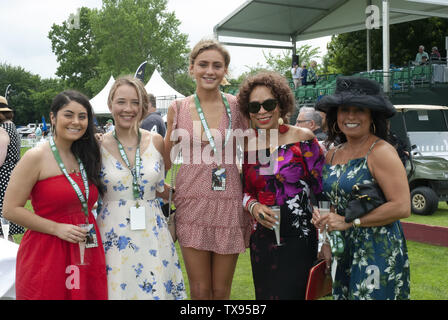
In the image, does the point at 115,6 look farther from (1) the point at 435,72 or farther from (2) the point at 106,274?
(2) the point at 106,274

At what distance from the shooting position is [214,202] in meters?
3.16

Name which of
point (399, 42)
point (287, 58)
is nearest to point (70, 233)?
point (399, 42)

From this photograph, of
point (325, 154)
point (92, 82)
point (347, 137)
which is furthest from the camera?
point (92, 82)

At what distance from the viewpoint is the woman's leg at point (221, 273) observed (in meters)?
3.20

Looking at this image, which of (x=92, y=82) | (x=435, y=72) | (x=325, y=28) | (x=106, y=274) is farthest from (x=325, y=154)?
(x=92, y=82)

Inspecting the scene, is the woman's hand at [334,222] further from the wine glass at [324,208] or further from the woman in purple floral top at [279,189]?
the woman in purple floral top at [279,189]

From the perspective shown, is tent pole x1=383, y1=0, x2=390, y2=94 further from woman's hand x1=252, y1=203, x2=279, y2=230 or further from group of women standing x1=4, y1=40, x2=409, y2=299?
woman's hand x1=252, y1=203, x2=279, y2=230

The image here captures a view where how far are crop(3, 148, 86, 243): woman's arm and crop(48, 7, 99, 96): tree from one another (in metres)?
56.5

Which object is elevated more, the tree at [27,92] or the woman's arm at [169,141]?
the tree at [27,92]

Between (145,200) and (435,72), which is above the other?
(435,72)

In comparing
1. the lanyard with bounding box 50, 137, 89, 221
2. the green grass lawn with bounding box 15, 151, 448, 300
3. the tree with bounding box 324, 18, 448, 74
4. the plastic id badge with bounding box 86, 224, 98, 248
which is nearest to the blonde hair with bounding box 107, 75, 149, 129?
the lanyard with bounding box 50, 137, 89, 221

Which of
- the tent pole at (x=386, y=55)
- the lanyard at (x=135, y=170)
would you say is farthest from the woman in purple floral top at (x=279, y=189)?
the tent pole at (x=386, y=55)

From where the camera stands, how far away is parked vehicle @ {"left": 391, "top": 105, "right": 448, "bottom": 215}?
8.97 metres
